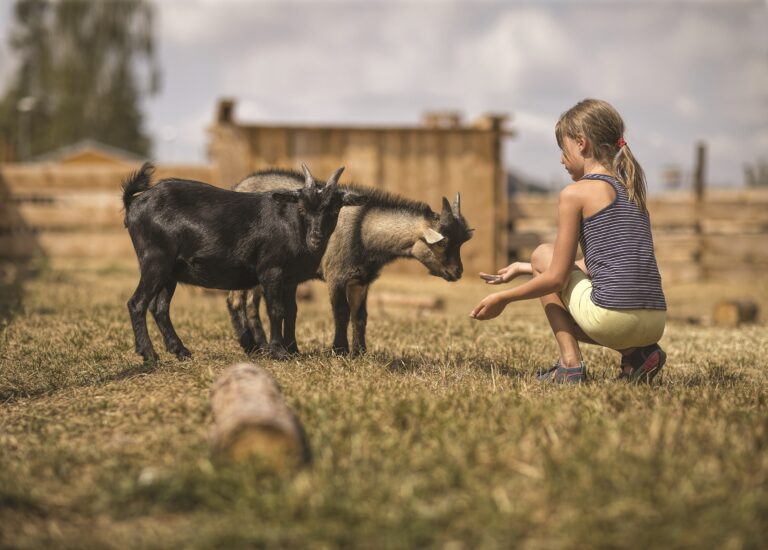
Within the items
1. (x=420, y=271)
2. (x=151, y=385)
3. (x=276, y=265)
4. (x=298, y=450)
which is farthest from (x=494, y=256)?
(x=298, y=450)

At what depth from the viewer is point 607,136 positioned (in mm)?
5859

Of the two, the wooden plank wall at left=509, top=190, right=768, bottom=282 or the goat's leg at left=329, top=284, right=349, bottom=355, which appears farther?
the wooden plank wall at left=509, top=190, right=768, bottom=282

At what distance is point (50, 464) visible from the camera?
13.8 ft

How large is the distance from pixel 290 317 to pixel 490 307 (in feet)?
7.09

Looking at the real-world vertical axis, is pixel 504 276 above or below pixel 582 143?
below

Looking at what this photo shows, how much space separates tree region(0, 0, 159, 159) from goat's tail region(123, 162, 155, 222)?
42.1 metres

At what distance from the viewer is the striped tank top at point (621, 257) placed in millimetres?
5742

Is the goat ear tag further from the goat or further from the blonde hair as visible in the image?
the blonde hair

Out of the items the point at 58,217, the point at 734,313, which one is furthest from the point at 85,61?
the point at 734,313

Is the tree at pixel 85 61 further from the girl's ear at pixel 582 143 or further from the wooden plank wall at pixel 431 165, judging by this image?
the girl's ear at pixel 582 143

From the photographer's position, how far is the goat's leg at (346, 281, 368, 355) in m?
8.03

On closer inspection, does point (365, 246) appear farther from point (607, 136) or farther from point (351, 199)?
point (607, 136)

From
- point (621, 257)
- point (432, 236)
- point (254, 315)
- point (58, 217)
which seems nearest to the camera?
point (621, 257)

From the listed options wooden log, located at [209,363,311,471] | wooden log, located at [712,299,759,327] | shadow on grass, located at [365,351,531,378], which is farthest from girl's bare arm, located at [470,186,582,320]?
wooden log, located at [712,299,759,327]
